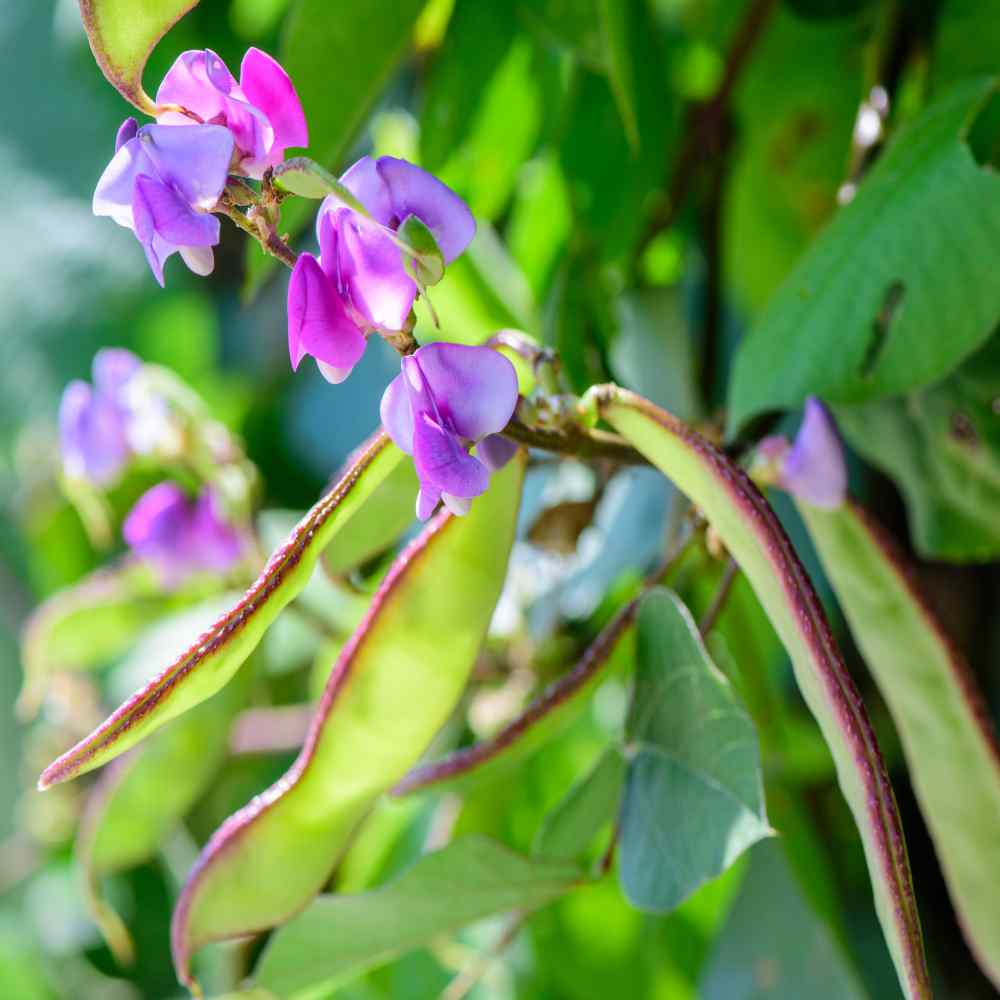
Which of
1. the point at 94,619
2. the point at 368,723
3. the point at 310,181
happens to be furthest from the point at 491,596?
the point at 94,619

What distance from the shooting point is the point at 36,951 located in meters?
1.10

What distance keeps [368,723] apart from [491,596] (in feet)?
0.19

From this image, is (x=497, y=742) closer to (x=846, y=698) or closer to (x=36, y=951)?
(x=846, y=698)

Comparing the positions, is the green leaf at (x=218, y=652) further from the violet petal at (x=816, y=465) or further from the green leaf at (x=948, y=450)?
the green leaf at (x=948, y=450)

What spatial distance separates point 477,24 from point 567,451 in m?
0.29

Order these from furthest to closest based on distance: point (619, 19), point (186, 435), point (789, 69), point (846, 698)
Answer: point (789, 69)
point (186, 435)
point (619, 19)
point (846, 698)

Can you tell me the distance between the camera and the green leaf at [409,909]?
1.51ft

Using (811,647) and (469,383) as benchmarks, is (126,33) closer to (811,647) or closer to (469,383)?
(469,383)

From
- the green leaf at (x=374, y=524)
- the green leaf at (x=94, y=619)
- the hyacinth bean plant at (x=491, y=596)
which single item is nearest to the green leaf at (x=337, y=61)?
the hyacinth bean plant at (x=491, y=596)

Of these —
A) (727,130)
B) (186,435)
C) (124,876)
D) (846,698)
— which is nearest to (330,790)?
(846,698)

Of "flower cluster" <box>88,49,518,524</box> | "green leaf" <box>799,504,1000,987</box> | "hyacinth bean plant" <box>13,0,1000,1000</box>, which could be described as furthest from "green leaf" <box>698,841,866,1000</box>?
"flower cluster" <box>88,49,518,524</box>

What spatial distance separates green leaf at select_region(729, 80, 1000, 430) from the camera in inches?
18.6

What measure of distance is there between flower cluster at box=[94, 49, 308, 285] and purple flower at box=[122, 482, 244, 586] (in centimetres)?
40

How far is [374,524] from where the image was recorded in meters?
0.47
